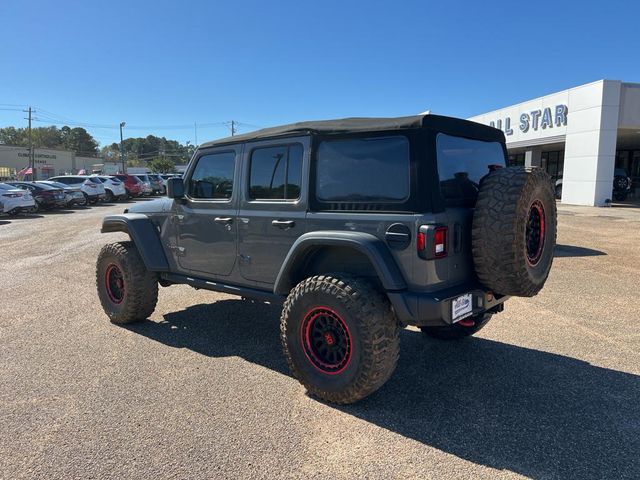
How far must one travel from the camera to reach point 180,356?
14.1ft

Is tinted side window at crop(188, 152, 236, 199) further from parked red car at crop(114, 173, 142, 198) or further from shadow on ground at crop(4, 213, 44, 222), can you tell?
parked red car at crop(114, 173, 142, 198)

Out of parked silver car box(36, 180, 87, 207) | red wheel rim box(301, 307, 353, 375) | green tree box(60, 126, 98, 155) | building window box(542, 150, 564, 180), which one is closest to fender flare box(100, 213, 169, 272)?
red wheel rim box(301, 307, 353, 375)

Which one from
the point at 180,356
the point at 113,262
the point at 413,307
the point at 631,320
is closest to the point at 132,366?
the point at 180,356

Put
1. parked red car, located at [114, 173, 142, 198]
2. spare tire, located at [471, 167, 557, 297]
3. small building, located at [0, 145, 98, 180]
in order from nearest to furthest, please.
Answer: spare tire, located at [471, 167, 557, 297]
parked red car, located at [114, 173, 142, 198]
small building, located at [0, 145, 98, 180]

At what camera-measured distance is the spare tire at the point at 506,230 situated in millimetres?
3078

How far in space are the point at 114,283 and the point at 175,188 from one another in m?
1.61

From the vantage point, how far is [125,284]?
500 cm

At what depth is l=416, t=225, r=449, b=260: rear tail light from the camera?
9.73 ft

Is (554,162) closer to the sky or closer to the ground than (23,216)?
closer to the sky

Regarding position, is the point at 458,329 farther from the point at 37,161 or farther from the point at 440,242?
the point at 37,161

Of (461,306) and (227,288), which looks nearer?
(461,306)

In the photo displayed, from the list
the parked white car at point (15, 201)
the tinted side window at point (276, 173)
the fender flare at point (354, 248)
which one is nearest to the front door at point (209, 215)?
the tinted side window at point (276, 173)

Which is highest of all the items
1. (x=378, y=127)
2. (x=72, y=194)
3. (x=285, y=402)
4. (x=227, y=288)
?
(x=378, y=127)

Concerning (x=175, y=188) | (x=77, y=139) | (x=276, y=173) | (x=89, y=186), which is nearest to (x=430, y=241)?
(x=276, y=173)
